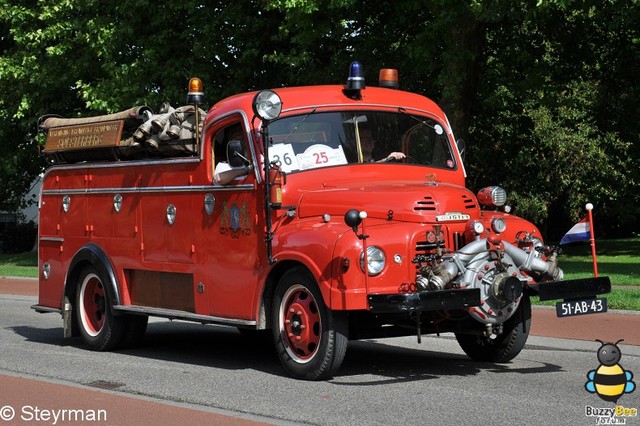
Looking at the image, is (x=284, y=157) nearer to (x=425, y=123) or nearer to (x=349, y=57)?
(x=425, y=123)

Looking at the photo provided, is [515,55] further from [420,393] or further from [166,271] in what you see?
[420,393]

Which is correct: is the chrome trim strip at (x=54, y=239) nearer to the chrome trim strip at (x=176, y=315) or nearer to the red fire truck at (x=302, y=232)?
the red fire truck at (x=302, y=232)

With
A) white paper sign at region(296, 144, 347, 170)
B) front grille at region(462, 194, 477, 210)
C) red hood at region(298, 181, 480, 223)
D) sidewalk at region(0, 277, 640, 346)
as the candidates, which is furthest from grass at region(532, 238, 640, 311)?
white paper sign at region(296, 144, 347, 170)

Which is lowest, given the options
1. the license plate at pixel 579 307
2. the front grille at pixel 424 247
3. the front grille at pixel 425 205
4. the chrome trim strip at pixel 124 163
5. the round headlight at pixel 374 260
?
the license plate at pixel 579 307

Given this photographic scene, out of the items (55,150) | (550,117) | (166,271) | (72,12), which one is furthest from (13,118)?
(166,271)

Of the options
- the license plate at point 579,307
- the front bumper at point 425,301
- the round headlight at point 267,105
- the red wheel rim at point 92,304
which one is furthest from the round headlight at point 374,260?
the red wheel rim at point 92,304

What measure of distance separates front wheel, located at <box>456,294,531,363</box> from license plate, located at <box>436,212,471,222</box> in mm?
903

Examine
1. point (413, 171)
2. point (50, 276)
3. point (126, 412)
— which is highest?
point (413, 171)

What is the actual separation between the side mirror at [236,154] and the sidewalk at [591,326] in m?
4.49

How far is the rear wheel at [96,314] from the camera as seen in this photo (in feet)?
39.7

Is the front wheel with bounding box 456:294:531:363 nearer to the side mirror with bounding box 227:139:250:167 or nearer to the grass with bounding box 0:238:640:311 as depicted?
the side mirror with bounding box 227:139:250:167

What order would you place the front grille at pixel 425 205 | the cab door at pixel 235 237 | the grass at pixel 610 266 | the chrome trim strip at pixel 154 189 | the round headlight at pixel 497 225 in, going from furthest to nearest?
the grass at pixel 610 266, the chrome trim strip at pixel 154 189, the cab door at pixel 235 237, the front grille at pixel 425 205, the round headlight at pixel 497 225

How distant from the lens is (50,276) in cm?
1324

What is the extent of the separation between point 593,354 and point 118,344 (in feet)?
16.3
